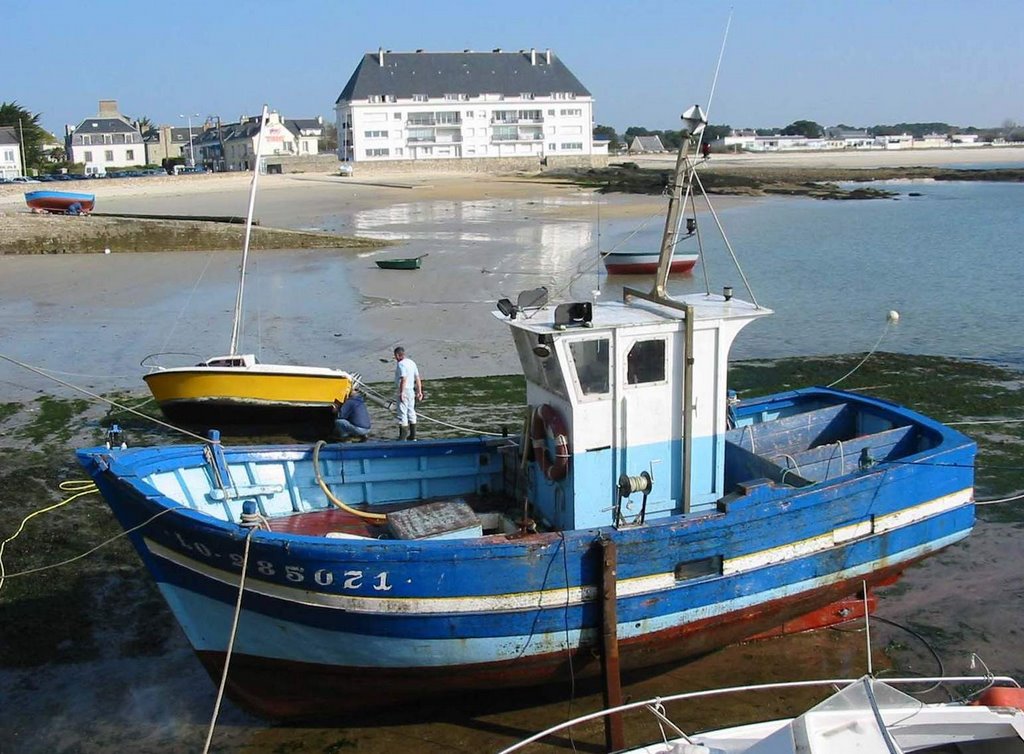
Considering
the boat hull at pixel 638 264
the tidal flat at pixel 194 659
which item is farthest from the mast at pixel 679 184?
the boat hull at pixel 638 264

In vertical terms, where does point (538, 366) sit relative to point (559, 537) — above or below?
above

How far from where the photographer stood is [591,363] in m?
7.91

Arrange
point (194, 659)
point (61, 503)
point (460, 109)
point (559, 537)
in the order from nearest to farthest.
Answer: point (559, 537) < point (194, 659) < point (61, 503) < point (460, 109)

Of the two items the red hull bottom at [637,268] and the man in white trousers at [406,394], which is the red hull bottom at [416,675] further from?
the red hull bottom at [637,268]

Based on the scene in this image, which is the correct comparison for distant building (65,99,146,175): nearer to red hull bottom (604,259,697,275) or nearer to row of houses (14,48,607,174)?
row of houses (14,48,607,174)

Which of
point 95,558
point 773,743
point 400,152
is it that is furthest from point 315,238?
point 400,152

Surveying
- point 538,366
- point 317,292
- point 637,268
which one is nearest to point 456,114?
point 637,268

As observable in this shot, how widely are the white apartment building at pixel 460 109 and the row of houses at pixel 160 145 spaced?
814cm

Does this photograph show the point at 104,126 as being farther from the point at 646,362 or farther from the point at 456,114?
the point at 646,362

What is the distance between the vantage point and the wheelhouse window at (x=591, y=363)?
7863mm

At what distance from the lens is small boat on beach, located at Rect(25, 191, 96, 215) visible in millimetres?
45906

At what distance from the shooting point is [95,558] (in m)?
10.4

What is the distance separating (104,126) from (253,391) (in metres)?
106

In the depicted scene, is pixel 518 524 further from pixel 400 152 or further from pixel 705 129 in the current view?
pixel 400 152
